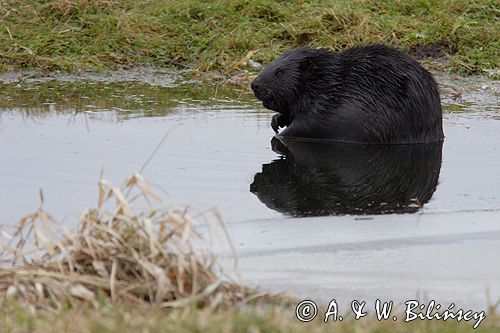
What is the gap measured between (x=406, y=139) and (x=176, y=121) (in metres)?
1.68

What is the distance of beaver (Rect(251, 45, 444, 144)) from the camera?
6.93 meters

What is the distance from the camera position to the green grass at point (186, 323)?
3.04 metres

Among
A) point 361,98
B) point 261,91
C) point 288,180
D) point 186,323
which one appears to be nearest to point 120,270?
point 186,323

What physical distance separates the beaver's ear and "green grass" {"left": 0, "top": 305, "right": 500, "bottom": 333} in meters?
4.06

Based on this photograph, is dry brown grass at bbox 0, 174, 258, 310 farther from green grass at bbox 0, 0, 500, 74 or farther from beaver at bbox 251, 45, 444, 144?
green grass at bbox 0, 0, 500, 74

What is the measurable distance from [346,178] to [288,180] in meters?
0.35

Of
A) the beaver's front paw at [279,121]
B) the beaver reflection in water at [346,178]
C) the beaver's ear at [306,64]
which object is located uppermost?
the beaver's ear at [306,64]

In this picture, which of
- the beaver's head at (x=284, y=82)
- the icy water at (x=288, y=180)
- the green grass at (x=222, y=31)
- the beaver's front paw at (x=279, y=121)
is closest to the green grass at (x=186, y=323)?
A: the icy water at (x=288, y=180)

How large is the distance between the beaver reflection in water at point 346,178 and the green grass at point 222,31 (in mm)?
2598

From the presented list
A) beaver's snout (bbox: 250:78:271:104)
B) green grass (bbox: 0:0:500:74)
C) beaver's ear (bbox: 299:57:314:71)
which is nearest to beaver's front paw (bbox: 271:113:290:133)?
beaver's snout (bbox: 250:78:271:104)

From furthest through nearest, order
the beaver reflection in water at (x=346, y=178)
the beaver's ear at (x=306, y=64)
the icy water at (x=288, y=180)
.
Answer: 1. the beaver's ear at (x=306, y=64)
2. the beaver reflection in water at (x=346, y=178)
3. the icy water at (x=288, y=180)

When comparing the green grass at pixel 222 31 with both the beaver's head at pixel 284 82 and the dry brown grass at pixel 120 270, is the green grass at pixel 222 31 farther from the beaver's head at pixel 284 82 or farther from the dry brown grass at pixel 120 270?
the dry brown grass at pixel 120 270

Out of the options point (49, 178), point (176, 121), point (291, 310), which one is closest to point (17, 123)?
point (176, 121)

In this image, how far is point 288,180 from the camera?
19.3 ft
